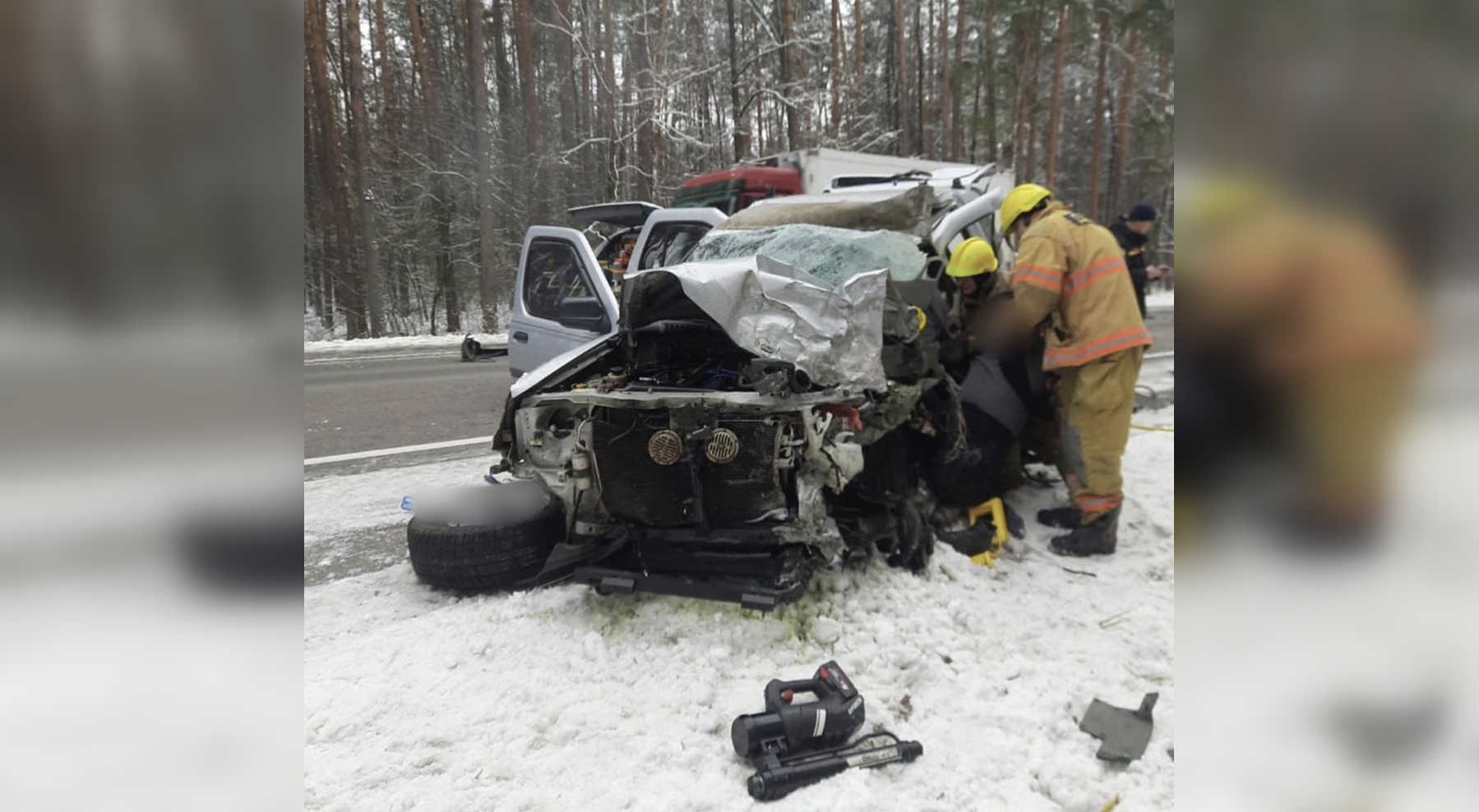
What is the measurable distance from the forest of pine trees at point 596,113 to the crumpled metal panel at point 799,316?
14.6 metres

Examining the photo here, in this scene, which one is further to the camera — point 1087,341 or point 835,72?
point 835,72

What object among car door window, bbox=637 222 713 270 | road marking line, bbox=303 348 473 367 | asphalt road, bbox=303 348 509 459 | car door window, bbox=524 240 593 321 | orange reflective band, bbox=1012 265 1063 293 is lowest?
asphalt road, bbox=303 348 509 459

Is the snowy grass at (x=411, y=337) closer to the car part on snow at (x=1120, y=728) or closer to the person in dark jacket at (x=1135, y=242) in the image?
the person in dark jacket at (x=1135, y=242)

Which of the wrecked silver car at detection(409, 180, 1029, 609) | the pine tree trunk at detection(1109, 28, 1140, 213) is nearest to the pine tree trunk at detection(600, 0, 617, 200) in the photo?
the pine tree trunk at detection(1109, 28, 1140, 213)

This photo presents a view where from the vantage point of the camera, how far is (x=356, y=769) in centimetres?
243

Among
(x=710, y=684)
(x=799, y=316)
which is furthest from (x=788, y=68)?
(x=710, y=684)

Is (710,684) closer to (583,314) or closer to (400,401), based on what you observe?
(583,314)

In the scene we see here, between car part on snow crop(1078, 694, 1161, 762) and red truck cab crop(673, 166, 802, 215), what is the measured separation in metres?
8.49

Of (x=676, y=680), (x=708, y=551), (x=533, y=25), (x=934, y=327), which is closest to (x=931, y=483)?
(x=934, y=327)

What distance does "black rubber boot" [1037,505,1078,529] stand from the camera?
4578mm

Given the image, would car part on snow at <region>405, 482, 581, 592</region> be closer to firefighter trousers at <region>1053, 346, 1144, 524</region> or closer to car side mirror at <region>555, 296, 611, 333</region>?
car side mirror at <region>555, 296, 611, 333</region>

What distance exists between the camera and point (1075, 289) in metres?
4.09

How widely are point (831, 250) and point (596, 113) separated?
17683 millimetres

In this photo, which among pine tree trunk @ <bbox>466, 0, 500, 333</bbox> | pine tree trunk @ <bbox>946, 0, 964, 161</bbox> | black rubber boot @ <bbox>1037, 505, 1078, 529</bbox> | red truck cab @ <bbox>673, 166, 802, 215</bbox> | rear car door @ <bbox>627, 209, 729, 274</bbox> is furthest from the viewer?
pine tree trunk @ <bbox>946, 0, 964, 161</bbox>
